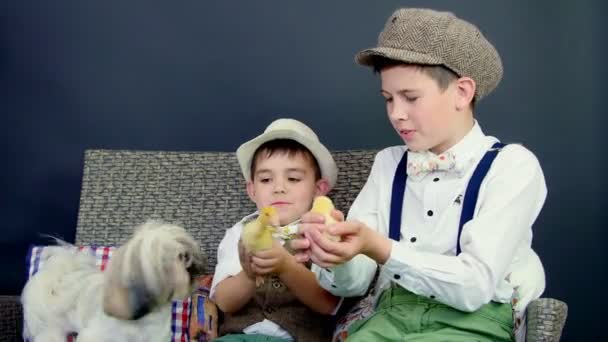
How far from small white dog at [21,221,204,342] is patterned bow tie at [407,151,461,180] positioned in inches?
21.0

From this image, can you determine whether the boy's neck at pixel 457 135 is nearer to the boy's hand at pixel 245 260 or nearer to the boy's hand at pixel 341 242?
the boy's hand at pixel 341 242

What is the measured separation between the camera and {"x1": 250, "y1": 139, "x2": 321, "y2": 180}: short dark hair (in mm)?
2260

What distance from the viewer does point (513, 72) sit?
2.71 meters

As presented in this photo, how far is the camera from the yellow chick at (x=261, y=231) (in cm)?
179

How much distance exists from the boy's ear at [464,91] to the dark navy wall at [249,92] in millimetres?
→ 790

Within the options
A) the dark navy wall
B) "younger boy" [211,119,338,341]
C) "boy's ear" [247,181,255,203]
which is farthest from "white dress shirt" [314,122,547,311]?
the dark navy wall

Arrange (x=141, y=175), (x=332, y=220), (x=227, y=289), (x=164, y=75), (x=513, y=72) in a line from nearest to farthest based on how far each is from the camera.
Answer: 1. (x=332, y=220)
2. (x=227, y=289)
3. (x=141, y=175)
4. (x=513, y=72)
5. (x=164, y=75)

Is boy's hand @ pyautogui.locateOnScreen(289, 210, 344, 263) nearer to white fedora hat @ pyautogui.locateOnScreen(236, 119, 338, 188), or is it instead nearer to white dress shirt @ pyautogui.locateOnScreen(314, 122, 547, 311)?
white dress shirt @ pyautogui.locateOnScreen(314, 122, 547, 311)

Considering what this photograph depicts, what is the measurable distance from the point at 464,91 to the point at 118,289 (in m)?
0.88

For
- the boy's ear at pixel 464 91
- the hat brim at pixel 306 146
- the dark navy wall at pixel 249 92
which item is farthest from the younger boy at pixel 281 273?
the dark navy wall at pixel 249 92

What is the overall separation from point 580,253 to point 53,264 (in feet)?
5.13

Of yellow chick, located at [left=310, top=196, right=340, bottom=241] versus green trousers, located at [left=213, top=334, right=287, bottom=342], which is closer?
yellow chick, located at [left=310, top=196, right=340, bottom=241]

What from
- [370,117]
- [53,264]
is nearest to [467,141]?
[370,117]

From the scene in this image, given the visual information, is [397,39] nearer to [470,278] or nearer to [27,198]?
[470,278]
